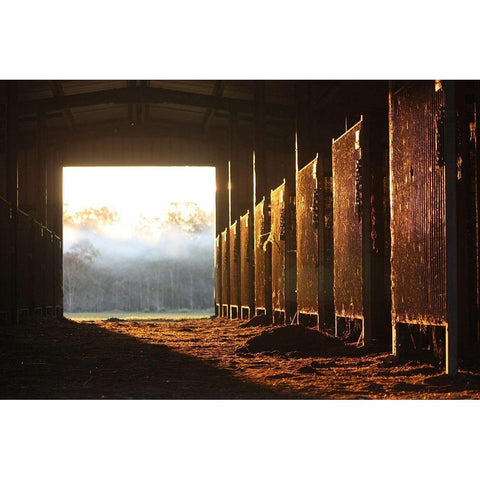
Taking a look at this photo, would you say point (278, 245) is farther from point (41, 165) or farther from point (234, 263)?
point (41, 165)

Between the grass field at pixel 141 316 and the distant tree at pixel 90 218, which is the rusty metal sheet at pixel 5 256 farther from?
the distant tree at pixel 90 218

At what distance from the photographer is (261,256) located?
53.3 feet

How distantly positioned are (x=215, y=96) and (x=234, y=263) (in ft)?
14.8

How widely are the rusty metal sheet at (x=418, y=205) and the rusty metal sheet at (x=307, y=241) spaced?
3.30 m

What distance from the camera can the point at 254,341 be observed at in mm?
9609

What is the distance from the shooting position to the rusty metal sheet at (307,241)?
1094 centimetres

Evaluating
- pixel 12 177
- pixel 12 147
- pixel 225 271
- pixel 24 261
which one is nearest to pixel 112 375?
pixel 12 177

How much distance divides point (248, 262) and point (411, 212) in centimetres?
1108

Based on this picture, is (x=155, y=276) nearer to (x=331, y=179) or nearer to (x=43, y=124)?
(x=43, y=124)

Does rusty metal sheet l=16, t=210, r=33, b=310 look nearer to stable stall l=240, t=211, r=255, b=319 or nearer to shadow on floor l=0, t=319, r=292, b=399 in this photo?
stable stall l=240, t=211, r=255, b=319

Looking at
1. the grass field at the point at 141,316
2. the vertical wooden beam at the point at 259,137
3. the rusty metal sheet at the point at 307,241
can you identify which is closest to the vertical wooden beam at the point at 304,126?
the vertical wooden beam at the point at 259,137

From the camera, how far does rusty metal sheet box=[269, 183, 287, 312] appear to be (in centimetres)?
1347

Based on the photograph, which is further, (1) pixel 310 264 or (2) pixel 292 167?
(2) pixel 292 167

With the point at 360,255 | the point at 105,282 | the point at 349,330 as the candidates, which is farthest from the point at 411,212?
the point at 105,282
